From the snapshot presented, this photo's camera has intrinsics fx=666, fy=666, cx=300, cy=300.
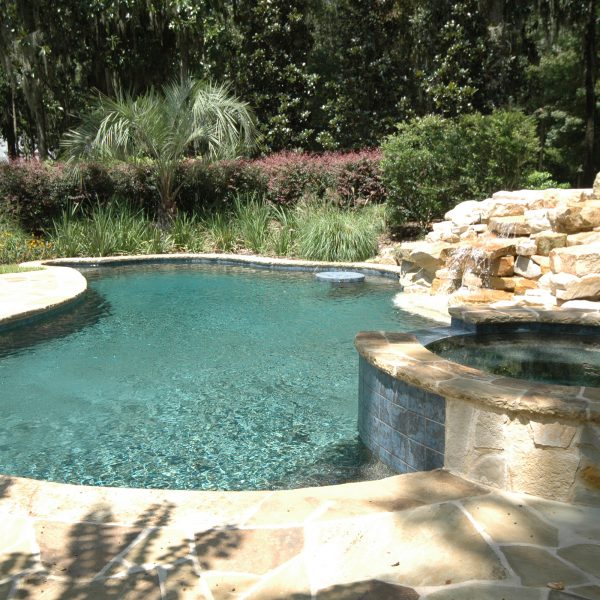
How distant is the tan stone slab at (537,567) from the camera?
7.11ft

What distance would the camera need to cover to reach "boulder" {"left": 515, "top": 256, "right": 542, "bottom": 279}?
25.5ft

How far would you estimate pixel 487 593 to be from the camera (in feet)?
6.88

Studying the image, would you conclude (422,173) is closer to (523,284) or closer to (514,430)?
(523,284)

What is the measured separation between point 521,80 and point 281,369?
14277 mm

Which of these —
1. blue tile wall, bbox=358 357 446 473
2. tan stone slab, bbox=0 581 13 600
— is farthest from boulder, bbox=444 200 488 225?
tan stone slab, bbox=0 581 13 600

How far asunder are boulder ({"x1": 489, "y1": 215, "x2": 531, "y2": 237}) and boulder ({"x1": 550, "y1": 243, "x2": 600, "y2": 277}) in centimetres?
94

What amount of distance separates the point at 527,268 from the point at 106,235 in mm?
7732

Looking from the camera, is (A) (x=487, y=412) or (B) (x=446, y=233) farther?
(B) (x=446, y=233)

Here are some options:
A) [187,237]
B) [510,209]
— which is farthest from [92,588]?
[187,237]

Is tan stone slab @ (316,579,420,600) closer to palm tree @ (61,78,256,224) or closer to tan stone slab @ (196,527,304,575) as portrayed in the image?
tan stone slab @ (196,527,304,575)

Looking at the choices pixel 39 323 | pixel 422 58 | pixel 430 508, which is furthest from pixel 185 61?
pixel 430 508

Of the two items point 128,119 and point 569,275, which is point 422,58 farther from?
point 569,275

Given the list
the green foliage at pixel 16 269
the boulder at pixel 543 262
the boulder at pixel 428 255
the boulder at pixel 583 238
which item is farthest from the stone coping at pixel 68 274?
the boulder at pixel 583 238

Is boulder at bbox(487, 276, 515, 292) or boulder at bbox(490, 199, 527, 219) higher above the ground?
boulder at bbox(490, 199, 527, 219)
